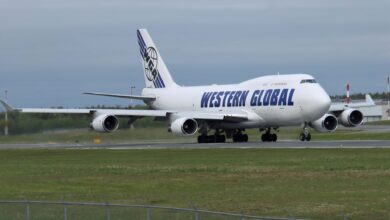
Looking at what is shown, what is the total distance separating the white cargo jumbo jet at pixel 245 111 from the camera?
6512cm

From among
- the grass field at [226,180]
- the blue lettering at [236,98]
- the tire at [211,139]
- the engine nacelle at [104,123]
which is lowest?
the grass field at [226,180]

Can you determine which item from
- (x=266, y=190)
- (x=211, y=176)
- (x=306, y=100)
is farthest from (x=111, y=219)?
(x=306, y=100)

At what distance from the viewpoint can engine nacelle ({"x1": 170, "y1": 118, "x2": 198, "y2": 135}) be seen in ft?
216

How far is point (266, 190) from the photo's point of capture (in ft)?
104

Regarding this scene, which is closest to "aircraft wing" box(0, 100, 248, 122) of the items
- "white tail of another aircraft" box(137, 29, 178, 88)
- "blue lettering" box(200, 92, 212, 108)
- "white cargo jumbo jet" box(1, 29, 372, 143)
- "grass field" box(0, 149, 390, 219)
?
"white cargo jumbo jet" box(1, 29, 372, 143)

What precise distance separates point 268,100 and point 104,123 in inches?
424

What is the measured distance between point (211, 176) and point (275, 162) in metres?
6.33

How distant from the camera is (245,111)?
68188 millimetres

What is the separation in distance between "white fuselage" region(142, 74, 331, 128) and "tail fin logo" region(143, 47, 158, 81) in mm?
5837

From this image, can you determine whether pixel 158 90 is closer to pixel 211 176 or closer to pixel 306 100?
pixel 306 100

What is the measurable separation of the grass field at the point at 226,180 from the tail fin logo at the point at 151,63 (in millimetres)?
26984

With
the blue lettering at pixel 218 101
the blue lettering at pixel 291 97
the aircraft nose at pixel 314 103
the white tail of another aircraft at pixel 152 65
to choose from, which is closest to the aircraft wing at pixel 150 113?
the blue lettering at pixel 218 101

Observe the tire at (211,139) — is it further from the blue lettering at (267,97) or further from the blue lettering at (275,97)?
the blue lettering at (275,97)

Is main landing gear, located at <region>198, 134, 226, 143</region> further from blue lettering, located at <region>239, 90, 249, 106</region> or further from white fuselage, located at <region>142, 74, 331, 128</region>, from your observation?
blue lettering, located at <region>239, 90, 249, 106</region>
